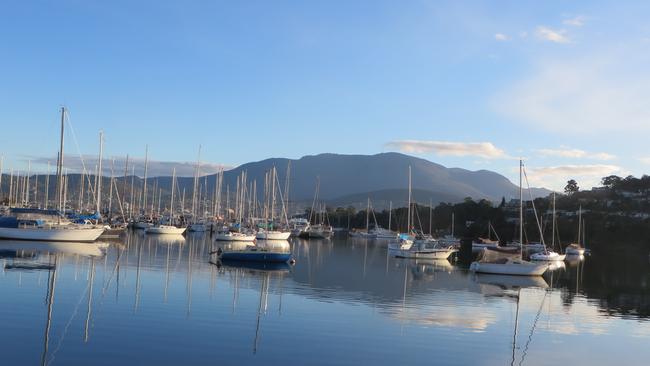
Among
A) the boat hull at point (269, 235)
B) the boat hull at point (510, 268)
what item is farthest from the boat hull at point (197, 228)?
the boat hull at point (510, 268)

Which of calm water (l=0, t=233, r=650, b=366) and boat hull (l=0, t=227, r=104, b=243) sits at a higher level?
boat hull (l=0, t=227, r=104, b=243)

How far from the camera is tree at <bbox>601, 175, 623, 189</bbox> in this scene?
15412cm

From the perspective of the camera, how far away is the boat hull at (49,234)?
195ft

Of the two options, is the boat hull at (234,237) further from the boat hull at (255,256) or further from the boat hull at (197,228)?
the boat hull at (255,256)

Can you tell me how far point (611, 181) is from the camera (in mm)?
155875

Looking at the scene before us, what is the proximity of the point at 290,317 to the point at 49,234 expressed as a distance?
42236 millimetres

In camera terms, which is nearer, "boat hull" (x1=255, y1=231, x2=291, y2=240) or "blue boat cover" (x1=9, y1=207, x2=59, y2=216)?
"blue boat cover" (x1=9, y1=207, x2=59, y2=216)

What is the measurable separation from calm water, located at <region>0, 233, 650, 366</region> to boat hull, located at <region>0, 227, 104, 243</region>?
1565 centimetres

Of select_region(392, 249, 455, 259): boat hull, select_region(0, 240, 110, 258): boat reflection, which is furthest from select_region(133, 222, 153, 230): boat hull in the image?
select_region(392, 249, 455, 259): boat hull

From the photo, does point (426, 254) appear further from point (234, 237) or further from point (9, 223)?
point (9, 223)

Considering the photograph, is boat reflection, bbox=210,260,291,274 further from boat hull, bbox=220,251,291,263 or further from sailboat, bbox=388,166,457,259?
sailboat, bbox=388,166,457,259

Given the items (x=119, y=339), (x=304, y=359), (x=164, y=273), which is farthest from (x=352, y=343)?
(x=164, y=273)

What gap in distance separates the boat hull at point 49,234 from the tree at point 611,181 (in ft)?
427

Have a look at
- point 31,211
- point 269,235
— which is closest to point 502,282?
point 31,211
